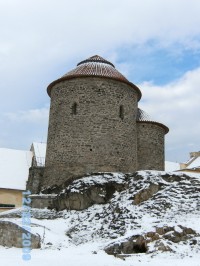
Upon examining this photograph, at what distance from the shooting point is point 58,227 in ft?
62.3

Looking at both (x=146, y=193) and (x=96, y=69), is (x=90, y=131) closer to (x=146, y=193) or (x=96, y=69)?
(x=96, y=69)

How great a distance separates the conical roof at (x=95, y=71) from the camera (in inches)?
1005

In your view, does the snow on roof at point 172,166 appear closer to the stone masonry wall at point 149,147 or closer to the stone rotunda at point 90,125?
the stone masonry wall at point 149,147

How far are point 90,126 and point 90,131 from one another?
31 centimetres

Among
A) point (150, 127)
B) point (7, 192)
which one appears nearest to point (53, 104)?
point (150, 127)

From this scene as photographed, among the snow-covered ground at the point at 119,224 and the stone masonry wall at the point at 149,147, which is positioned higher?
the stone masonry wall at the point at 149,147

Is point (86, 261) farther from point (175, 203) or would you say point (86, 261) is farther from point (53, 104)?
point (53, 104)

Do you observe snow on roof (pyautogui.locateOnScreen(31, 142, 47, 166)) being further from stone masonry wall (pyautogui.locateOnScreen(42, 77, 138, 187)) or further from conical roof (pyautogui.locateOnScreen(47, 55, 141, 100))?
stone masonry wall (pyautogui.locateOnScreen(42, 77, 138, 187))

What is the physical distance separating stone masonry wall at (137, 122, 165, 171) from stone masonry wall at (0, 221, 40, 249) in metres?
11.9

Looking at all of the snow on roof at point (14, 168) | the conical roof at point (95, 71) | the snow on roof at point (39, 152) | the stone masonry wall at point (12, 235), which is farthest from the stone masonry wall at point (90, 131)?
the snow on roof at point (39, 152)

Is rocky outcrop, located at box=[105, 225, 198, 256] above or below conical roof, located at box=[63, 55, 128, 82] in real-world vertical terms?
below

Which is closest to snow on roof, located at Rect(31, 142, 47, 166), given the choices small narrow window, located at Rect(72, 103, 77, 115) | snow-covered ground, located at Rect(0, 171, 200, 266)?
small narrow window, located at Rect(72, 103, 77, 115)

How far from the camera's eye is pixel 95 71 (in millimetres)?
25797

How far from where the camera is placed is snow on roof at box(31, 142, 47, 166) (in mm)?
34531
